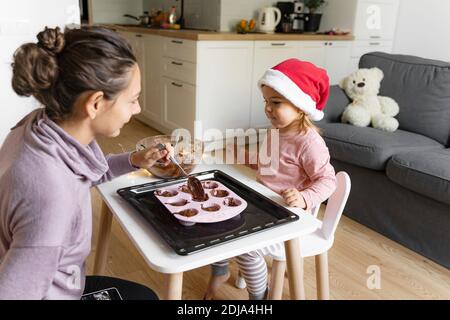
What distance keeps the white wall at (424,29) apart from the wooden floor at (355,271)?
202 centimetres

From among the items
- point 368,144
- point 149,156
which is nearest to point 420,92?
point 368,144

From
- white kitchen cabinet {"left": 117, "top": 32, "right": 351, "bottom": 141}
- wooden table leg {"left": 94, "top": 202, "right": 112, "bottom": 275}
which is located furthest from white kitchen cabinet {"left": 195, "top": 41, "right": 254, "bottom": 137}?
wooden table leg {"left": 94, "top": 202, "right": 112, "bottom": 275}

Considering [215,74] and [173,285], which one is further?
[215,74]

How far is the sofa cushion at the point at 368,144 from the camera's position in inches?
80.0

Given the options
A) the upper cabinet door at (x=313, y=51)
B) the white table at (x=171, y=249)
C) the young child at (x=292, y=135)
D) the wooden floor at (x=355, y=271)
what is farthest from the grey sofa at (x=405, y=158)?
the white table at (x=171, y=249)

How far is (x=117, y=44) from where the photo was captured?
77 cm

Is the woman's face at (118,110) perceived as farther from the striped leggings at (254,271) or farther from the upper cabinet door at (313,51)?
the upper cabinet door at (313,51)

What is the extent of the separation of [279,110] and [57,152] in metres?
0.82

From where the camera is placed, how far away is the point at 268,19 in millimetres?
3547

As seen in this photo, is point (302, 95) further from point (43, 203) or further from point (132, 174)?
point (43, 203)

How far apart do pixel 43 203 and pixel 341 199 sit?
875 mm

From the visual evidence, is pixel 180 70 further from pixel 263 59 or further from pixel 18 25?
pixel 18 25
